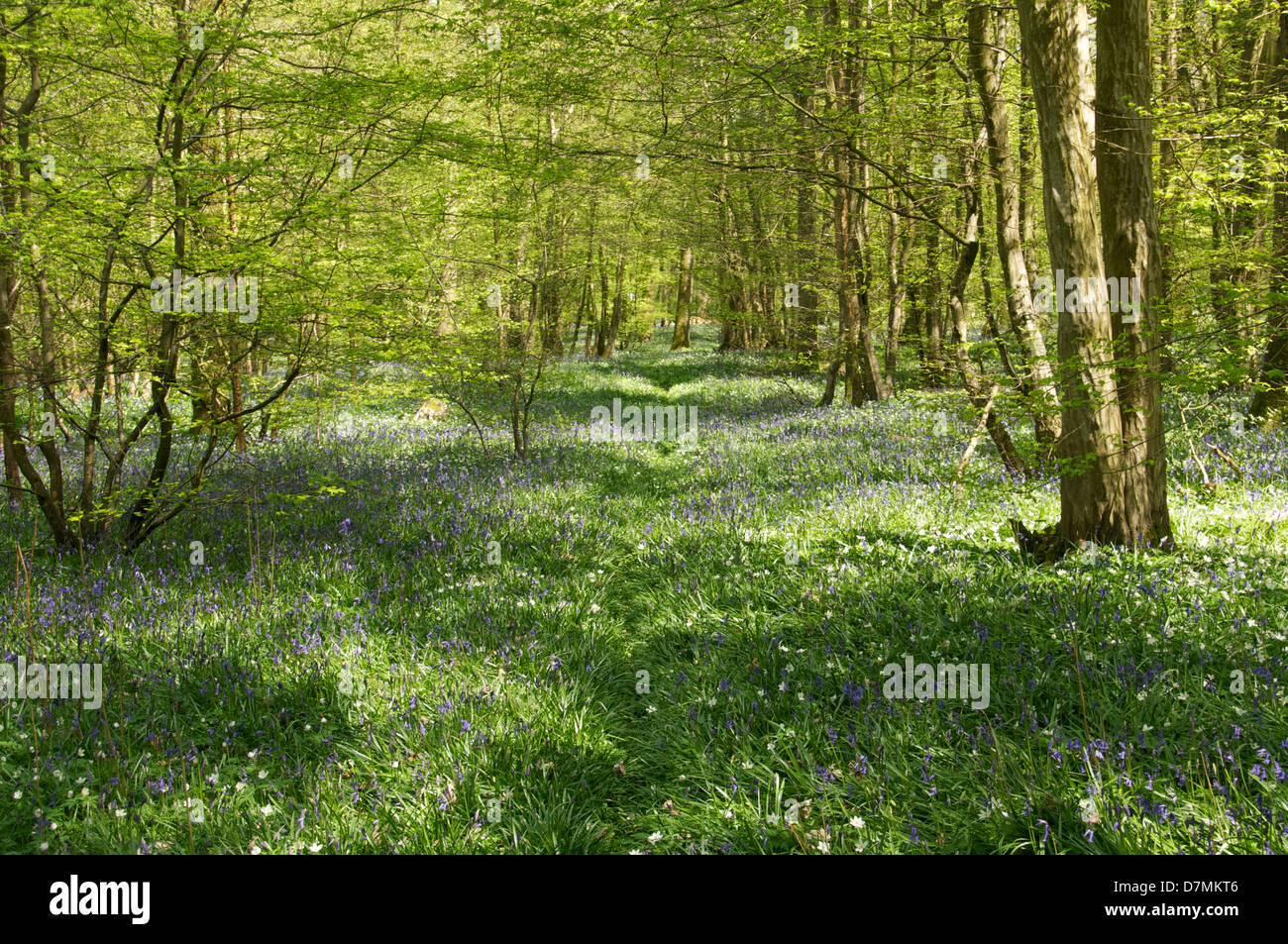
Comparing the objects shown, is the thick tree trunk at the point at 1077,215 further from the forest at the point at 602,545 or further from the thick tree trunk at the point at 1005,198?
the thick tree trunk at the point at 1005,198

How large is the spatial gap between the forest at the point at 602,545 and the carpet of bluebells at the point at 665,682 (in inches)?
1.1

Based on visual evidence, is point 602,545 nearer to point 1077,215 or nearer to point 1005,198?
point 1077,215

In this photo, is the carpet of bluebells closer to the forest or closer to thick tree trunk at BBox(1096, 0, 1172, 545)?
the forest

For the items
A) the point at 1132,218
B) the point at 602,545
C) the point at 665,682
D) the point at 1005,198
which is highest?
the point at 1005,198

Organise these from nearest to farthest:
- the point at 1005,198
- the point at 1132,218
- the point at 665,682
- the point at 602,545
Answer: the point at 665,682 < the point at 1132,218 < the point at 602,545 < the point at 1005,198

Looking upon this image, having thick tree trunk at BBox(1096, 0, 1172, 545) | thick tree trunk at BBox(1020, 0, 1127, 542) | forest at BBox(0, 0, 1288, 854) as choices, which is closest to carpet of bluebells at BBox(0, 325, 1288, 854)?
forest at BBox(0, 0, 1288, 854)

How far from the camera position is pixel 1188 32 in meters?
11.3

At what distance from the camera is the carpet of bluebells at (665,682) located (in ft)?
8.98

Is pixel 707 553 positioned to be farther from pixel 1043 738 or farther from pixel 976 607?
pixel 1043 738

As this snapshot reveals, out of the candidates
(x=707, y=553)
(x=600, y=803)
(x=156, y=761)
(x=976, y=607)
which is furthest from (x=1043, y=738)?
(x=156, y=761)

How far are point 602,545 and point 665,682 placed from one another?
2553 millimetres

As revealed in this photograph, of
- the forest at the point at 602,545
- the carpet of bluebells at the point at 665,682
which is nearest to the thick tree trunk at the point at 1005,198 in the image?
the forest at the point at 602,545

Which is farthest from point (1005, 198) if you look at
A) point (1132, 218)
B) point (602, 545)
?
point (602, 545)

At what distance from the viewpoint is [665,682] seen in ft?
14.0
